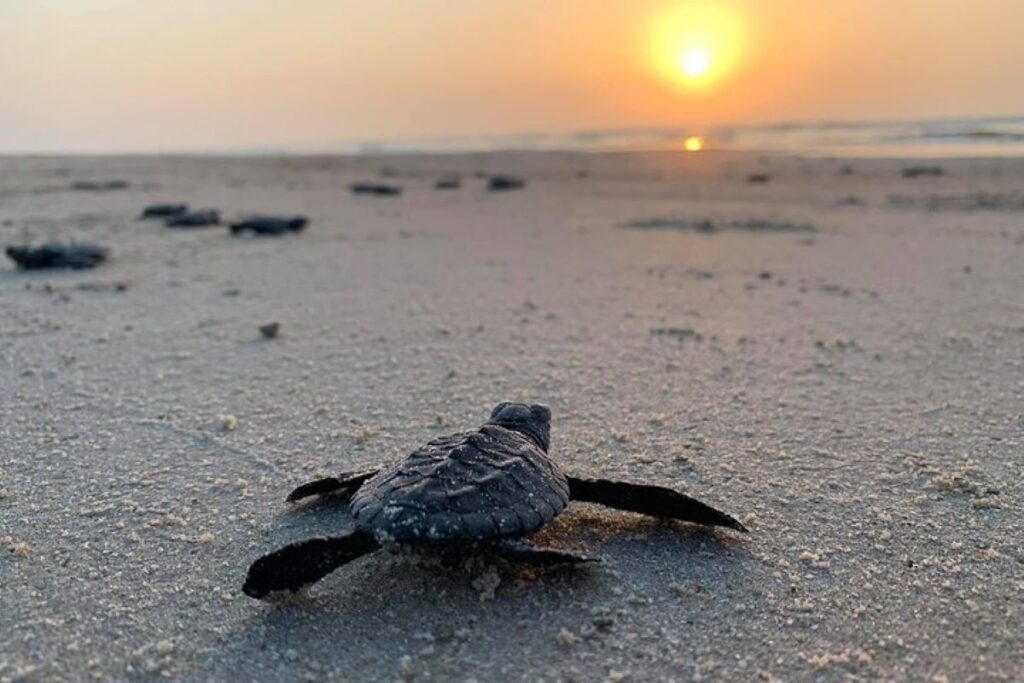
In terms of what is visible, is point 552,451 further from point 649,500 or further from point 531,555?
point 531,555

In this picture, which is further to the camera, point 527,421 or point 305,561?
point 527,421

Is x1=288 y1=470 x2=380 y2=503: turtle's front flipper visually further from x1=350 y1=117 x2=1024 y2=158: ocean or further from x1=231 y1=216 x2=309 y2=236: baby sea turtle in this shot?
x1=350 y1=117 x2=1024 y2=158: ocean

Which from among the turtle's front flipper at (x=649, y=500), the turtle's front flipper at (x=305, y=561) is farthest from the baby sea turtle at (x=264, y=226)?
the turtle's front flipper at (x=305, y=561)

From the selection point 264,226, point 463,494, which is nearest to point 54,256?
point 264,226

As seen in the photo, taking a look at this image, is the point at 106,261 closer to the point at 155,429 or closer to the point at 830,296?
the point at 155,429

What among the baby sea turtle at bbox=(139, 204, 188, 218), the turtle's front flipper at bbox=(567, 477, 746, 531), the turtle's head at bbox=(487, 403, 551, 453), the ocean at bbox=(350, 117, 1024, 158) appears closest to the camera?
the turtle's front flipper at bbox=(567, 477, 746, 531)

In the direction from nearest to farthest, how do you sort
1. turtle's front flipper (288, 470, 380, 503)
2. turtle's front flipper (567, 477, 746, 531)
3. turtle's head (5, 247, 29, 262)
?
1. turtle's front flipper (567, 477, 746, 531)
2. turtle's front flipper (288, 470, 380, 503)
3. turtle's head (5, 247, 29, 262)

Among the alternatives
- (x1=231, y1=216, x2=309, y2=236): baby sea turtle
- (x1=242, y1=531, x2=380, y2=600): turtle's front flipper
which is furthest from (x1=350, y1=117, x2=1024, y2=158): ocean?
(x1=242, y1=531, x2=380, y2=600): turtle's front flipper
